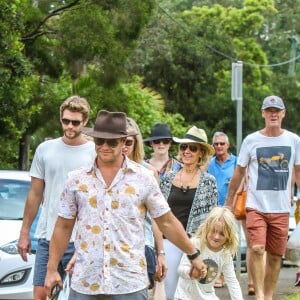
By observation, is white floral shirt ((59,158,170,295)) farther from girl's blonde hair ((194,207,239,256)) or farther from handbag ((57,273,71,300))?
girl's blonde hair ((194,207,239,256))

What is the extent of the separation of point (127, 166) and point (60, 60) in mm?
18214

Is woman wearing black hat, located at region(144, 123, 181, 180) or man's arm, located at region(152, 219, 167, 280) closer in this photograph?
man's arm, located at region(152, 219, 167, 280)

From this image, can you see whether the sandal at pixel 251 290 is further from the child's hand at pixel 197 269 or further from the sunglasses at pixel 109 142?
the sunglasses at pixel 109 142

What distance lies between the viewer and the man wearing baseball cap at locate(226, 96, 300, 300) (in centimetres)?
1067

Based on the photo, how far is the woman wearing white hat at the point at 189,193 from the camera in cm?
882

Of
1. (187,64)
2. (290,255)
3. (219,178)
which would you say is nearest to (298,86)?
(187,64)

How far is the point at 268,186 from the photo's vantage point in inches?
421

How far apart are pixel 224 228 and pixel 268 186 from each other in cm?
222

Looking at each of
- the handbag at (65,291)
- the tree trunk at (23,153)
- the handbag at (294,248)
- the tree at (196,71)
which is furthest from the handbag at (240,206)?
the tree at (196,71)

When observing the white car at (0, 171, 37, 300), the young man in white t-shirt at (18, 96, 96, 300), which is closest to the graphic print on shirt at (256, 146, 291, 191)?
the white car at (0, 171, 37, 300)

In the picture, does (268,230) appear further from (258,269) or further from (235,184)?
(235,184)

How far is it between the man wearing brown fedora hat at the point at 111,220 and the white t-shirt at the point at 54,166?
166 centimetres

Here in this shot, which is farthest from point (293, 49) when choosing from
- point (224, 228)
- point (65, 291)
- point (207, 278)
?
point (65, 291)

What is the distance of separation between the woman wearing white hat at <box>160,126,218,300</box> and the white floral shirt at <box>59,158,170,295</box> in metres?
2.43
